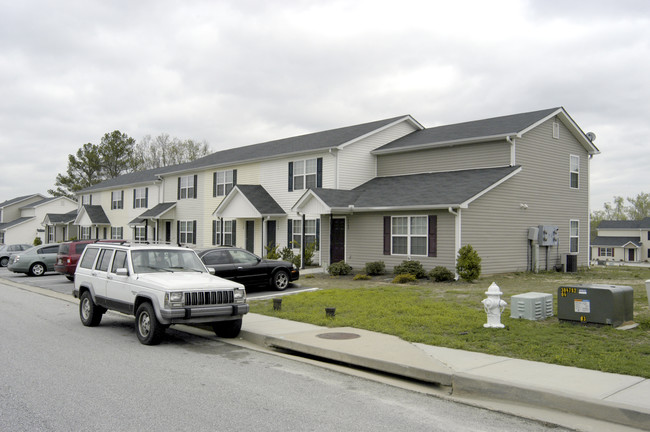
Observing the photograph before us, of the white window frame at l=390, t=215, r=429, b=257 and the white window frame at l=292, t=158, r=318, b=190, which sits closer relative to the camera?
the white window frame at l=390, t=215, r=429, b=257

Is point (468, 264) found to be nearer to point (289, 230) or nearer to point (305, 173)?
point (305, 173)

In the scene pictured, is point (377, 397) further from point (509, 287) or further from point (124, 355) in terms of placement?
point (509, 287)

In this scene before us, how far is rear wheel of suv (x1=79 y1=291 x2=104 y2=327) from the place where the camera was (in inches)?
453

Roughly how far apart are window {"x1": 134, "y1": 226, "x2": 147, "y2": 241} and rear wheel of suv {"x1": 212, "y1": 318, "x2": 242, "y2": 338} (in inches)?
1237

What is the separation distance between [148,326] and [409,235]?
13162 millimetres

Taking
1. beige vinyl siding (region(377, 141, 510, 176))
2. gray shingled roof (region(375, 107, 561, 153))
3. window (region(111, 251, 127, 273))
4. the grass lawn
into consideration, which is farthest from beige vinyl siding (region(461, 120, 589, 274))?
window (region(111, 251, 127, 273))

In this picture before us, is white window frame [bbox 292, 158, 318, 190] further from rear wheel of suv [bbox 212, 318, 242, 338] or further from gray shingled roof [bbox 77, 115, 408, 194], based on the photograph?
rear wheel of suv [bbox 212, 318, 242, 338]

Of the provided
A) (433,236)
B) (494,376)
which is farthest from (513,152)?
(494,376)

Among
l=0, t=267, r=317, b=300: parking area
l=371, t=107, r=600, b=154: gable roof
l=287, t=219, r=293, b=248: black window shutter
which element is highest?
l=371, t=107, r=600, b=154: gable roof

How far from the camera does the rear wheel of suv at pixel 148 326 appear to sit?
9391 mm

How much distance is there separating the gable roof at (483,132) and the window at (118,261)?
16.0 m

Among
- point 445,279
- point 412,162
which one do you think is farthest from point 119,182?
point 445,279

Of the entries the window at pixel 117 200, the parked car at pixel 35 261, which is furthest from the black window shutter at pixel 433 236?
the window at pixel 117 200

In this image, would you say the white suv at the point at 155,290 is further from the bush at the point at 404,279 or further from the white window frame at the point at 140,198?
the white window frame at the point at 140,198
